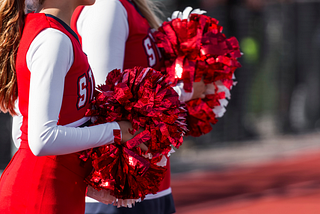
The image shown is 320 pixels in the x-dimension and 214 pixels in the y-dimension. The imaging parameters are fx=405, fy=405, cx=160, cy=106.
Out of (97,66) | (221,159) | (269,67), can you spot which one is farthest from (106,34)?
(269,67)

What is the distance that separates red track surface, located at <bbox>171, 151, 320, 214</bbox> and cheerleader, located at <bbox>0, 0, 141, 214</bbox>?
4038 millimetres

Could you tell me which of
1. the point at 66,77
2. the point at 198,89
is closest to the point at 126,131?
the point at 66,77

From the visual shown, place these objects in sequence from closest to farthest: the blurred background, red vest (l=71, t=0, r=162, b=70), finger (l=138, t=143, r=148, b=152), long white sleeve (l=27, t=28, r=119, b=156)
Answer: long white sleeve (l=27, t=28, r=119, b=156), finger (l=138, t=143, r=148, b=152), red vest (l=71, t=0, r=162, b=70), the blurred background

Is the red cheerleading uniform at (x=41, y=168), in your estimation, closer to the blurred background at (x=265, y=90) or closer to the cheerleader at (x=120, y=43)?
the cheerleader at (x=120, y=43)

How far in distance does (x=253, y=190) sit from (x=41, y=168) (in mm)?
5327

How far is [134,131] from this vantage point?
62.4 inches

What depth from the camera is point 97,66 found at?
5.90 ft

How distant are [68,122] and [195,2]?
7243 millimetres

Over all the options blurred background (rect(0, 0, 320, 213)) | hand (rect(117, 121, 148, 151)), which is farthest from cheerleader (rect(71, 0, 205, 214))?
blurred background (rect(0, 0, 320, 213))

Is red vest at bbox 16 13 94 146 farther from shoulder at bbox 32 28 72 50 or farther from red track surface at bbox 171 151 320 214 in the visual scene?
red track surface at bbox 171 151 320 214

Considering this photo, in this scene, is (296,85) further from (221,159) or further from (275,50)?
(221,159)

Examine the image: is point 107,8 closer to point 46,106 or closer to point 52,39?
point 52,39

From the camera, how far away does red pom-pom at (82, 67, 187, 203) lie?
1583 mm

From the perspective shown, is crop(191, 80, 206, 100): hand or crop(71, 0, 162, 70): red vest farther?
crop(191, 80, 206, 100): hand
